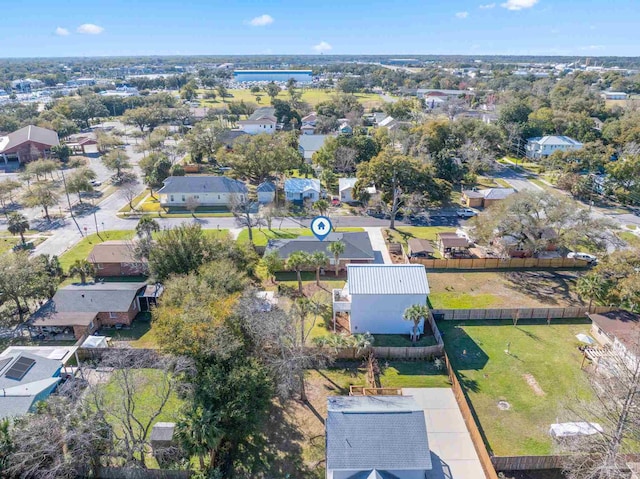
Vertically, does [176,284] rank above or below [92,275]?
above

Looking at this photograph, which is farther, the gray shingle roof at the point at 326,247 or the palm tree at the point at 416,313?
the gray shingle roof at the point at 326,247

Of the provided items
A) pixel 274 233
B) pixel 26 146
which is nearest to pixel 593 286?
pixel 274 233

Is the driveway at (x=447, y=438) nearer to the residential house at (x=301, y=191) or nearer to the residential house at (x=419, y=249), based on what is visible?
the residential house at (x=419, y=249)

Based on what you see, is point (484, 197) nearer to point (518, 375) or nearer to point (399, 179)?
point (399, 179)

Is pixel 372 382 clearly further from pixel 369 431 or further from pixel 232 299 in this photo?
pixel 232 299

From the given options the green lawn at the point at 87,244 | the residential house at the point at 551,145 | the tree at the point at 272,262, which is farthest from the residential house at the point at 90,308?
the residential house at the point at 551,145

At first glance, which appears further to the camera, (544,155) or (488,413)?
(544,155)

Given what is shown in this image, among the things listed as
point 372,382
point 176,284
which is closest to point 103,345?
point 176,284
